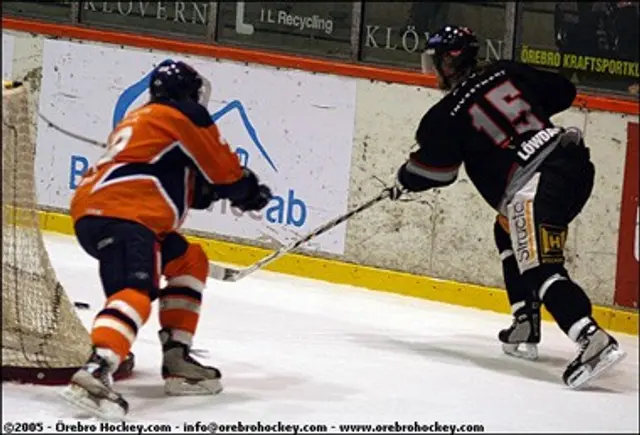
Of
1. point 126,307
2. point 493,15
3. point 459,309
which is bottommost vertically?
point 459,309

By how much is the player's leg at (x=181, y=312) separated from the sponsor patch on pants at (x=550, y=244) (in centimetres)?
112

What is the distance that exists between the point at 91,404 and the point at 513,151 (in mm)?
1735

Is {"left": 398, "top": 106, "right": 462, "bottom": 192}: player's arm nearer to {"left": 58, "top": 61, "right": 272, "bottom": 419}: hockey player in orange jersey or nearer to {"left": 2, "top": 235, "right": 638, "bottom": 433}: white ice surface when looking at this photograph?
{"left": 2, "top": 235, "right": 638, "bottom": 433}: white ice surface

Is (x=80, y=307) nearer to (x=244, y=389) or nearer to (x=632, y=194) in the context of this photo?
(x=244, y=389)

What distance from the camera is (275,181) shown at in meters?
6.89

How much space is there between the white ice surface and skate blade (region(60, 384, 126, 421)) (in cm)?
7

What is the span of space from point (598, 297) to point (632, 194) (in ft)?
1.28

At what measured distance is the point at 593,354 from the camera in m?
5.01

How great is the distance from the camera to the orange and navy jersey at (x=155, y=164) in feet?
14.6

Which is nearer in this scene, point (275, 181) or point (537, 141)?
point (537, 141)

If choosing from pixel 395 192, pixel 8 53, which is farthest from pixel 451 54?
pixel 8 53

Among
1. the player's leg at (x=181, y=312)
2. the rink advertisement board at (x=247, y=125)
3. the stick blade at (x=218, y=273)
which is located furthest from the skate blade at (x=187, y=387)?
the rink advertisement board at (x=247, y=125)

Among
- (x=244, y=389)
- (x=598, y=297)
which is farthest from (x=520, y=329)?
(x=244, y=389)

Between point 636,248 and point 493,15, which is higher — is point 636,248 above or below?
below
